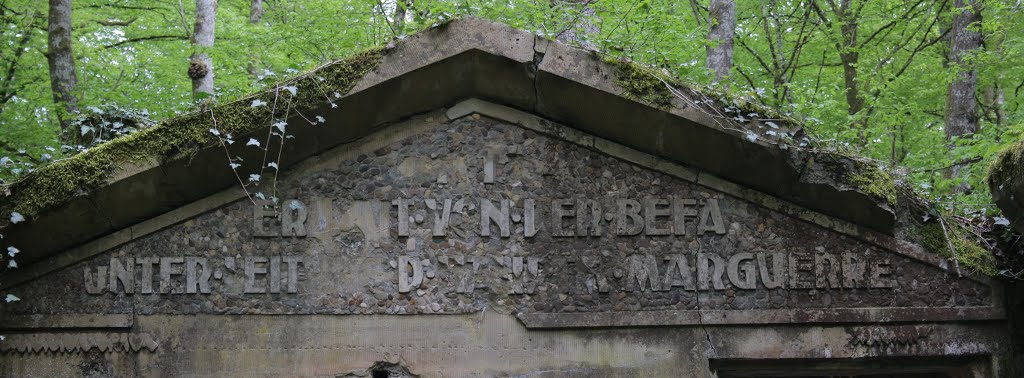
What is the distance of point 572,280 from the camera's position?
645 centimetres

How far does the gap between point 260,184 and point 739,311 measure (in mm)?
3763

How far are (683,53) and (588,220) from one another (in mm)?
6522

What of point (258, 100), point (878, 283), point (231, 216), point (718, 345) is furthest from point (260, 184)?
point (878, 283)

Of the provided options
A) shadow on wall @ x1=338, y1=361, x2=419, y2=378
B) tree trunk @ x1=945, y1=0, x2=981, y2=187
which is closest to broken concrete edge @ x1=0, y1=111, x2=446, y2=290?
shadow on wall @ x1=338, y1=361, x2=419, y2=378

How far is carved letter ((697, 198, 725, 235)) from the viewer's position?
6.55 meters

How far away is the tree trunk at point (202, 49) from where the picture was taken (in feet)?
38.2

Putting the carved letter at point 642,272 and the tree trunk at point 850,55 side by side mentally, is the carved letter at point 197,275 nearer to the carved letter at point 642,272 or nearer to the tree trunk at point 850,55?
the carved letter at point 642,272

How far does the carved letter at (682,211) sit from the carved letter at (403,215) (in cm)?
204

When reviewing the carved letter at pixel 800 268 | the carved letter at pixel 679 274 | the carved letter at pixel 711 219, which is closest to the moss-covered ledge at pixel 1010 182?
the carved letter at pixel 800 268

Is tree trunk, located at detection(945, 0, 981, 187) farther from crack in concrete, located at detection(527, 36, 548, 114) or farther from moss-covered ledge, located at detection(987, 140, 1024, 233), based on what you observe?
crack in concrete, located at detection(527, 36, 548, 114)

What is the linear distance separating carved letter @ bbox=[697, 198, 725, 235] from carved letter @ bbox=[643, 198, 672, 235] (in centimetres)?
25

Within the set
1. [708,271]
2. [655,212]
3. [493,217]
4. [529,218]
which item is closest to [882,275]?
[708,271]

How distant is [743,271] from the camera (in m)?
6.50

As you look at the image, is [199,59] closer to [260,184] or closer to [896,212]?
[260,184]
